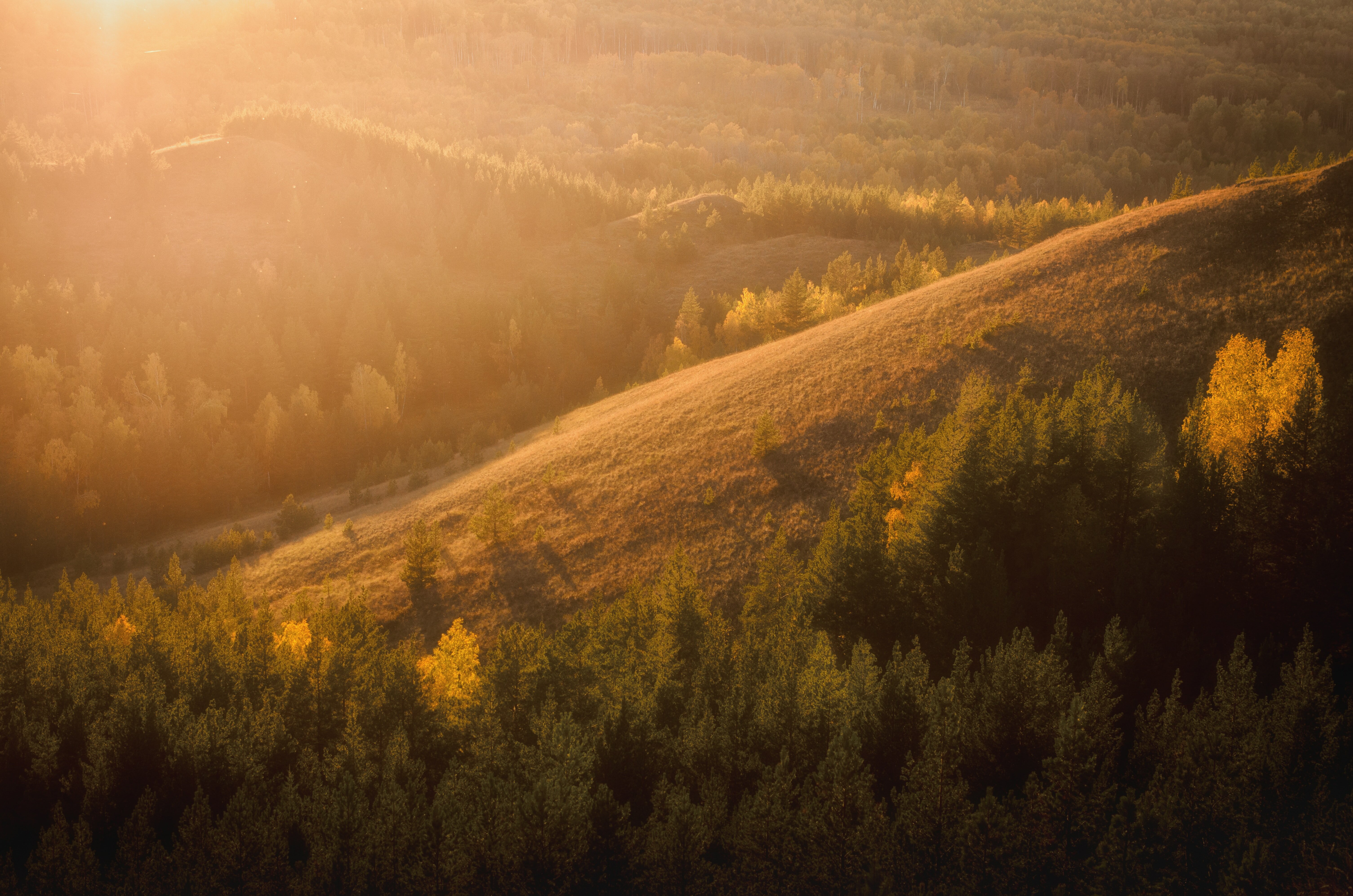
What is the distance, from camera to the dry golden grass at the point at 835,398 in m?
47.6

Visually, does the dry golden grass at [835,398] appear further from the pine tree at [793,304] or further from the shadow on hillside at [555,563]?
the pine tree at [793,304]

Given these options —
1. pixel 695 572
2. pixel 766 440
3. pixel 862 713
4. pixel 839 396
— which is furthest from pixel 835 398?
pixel 862 713

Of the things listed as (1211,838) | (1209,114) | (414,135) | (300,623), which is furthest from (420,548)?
(1209,114)

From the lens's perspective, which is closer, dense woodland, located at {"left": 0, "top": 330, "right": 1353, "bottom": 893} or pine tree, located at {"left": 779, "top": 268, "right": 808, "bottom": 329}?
dense woodland, located at {"left": 0, "top": 330, "right": 1353, "bottom": 893}

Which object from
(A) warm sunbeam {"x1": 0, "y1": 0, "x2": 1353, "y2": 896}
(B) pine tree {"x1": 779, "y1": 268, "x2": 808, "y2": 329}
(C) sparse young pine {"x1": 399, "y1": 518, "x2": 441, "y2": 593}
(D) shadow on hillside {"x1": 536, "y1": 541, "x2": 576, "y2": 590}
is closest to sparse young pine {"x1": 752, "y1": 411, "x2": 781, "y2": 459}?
(A) warm sunbeam {"x1": 0, "y1": 0, "x2": 1353, "y2": 896}

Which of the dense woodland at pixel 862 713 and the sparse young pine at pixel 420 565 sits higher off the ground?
the dense woodland at pixel 862 713

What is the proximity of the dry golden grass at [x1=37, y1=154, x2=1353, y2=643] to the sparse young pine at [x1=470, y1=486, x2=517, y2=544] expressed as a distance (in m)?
0.61

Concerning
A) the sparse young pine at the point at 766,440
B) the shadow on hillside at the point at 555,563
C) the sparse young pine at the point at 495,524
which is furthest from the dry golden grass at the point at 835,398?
the sparse young pine at the point at 766,440

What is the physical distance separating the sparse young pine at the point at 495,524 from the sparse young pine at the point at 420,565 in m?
3.00

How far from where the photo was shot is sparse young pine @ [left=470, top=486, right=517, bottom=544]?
53.8 metres

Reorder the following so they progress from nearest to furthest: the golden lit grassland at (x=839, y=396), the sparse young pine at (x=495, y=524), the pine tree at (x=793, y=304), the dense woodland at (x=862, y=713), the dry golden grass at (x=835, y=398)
Result: the dense woodland at (x=862, y=713) < the dry golden grass at (x=835, y=398) < the golden lit grassland at (x=839, y=396) < the sparse young pine at (x=495, y=524) < the pine tree at (x=793, y=304)

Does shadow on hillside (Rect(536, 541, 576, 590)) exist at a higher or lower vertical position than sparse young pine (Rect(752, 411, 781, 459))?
lower

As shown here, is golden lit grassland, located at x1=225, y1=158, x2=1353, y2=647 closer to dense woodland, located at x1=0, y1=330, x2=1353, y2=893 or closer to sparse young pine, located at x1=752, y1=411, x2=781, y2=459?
sparse young pine, located at x1=752, y1=411, x2=781, y2=459

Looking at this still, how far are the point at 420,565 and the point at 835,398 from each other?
27.8 metres
